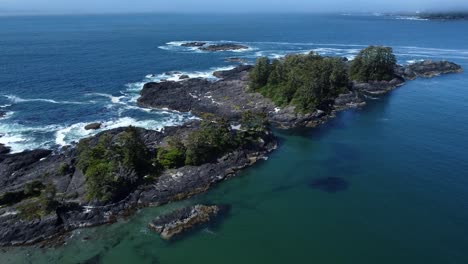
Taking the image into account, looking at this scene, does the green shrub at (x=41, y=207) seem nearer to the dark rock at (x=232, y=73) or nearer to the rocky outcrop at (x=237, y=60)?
the dark rock at (x=232, y=73)

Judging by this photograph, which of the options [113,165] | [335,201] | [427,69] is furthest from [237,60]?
[335,201]

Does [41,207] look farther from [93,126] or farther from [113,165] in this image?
[93,126]

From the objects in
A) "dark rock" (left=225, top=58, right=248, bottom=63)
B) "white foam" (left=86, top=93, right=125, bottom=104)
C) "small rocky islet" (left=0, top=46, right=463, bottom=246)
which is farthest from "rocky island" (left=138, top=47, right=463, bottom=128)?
"dark rock" (left=225, top=58, right=248, bottom=63)

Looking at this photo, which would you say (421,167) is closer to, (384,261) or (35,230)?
(384,261)

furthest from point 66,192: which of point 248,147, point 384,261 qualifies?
point 384,261

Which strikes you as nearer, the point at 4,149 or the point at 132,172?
the point at 132,172

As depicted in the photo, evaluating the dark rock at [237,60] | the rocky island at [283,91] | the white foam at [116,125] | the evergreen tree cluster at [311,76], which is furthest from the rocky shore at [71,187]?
the dark rock at [237,60]

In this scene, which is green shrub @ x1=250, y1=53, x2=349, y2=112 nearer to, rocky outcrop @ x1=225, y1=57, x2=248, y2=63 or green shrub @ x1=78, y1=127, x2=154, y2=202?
rocky outcrop @ x1=225, y1=57, x2=248, y2=63
